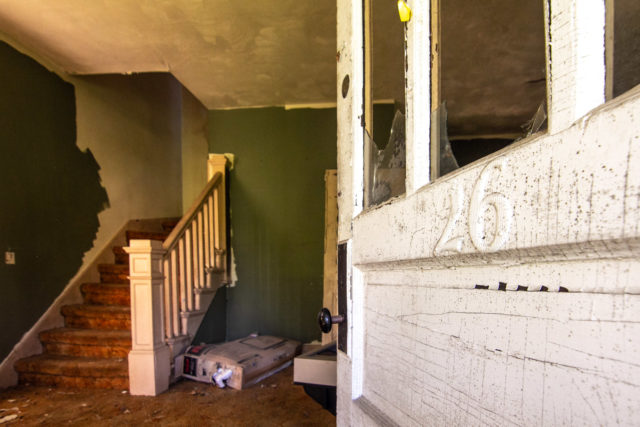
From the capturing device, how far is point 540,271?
34 centimetres

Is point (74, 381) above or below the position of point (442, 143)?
below

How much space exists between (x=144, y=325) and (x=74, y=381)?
0.82m

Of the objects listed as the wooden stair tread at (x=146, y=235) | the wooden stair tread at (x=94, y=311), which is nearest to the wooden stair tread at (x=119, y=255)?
the wooden stair tread at (x=146, y=235)

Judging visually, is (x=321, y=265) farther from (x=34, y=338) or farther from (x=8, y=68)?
(x=8, y=68)

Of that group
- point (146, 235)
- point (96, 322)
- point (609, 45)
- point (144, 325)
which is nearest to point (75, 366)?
point (96, 322)

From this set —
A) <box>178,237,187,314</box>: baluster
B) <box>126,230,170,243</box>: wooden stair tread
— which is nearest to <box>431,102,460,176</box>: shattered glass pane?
<box>178,237,187,314</box>: baluster

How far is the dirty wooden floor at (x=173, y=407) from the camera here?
6.78 feet

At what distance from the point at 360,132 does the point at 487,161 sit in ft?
1.31

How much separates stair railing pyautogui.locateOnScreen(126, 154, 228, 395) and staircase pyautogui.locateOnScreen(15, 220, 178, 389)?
1.12 ft

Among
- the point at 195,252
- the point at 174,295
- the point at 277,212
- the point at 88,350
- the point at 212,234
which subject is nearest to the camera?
the point at 174,295

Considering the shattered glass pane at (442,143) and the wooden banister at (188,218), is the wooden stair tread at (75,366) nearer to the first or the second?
the wooden banister at (188,218)

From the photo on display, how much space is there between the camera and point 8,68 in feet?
8.79

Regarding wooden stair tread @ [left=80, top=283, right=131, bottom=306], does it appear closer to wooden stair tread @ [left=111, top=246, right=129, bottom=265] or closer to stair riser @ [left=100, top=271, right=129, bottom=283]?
stair riser @ [left=100, top=271, right=129, bottom=283]

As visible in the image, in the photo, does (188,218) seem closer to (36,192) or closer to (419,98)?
(36,192)
